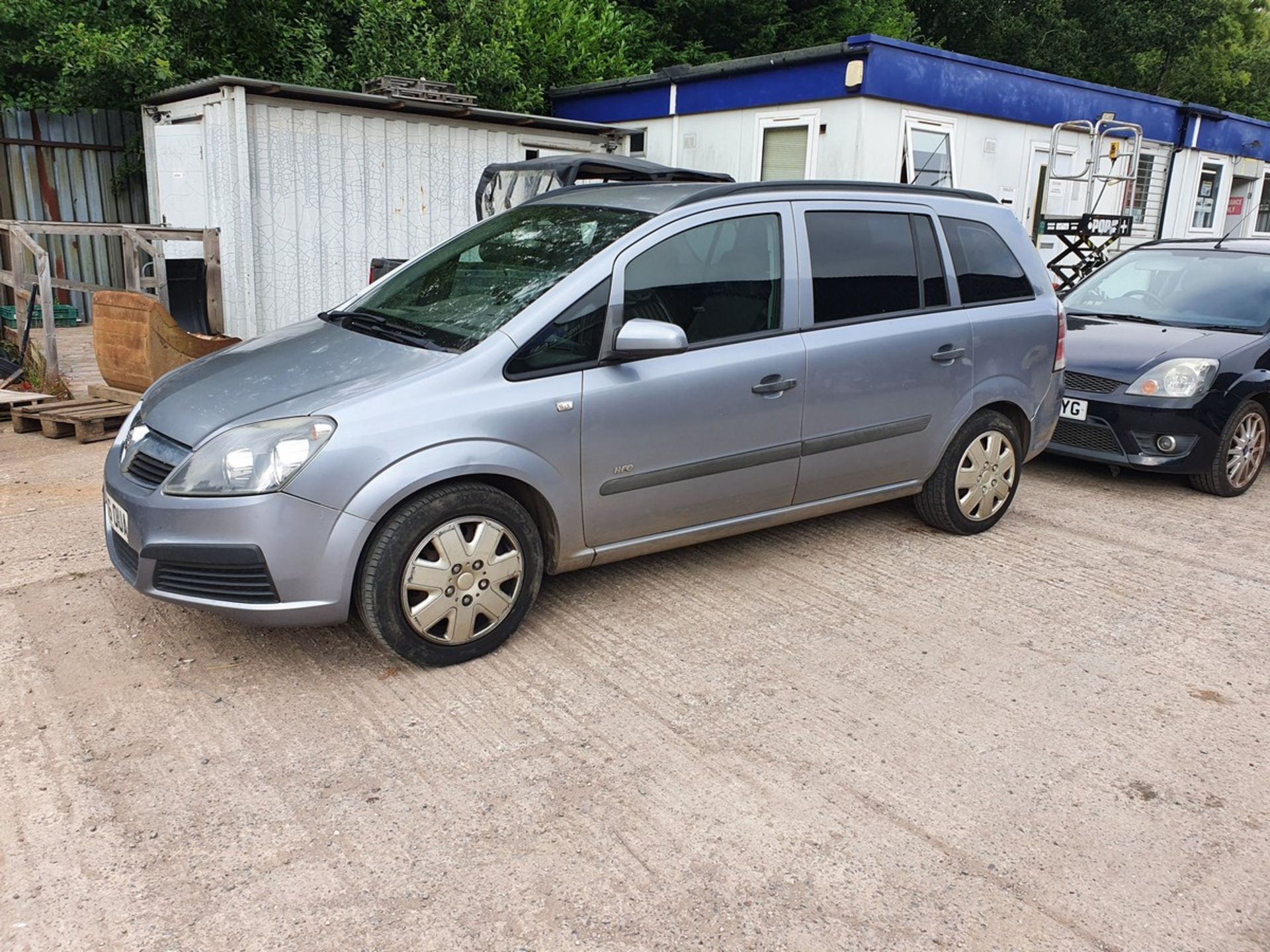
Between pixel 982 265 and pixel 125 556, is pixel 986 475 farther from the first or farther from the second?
pixel 125 556

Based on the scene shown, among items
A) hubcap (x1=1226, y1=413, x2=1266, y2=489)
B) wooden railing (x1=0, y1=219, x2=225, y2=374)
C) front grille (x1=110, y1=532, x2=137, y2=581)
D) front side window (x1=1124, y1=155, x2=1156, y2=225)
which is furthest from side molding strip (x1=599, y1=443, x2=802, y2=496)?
front side window (x1=1124, y1=155, x2=1156, y2=225)

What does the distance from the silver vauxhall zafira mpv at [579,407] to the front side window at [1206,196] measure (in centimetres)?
1371

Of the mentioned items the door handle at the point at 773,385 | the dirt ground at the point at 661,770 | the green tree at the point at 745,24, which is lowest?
the dirt ground at the point at 661,770

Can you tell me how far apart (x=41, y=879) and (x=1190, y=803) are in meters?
3.28

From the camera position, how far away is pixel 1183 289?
286 inches

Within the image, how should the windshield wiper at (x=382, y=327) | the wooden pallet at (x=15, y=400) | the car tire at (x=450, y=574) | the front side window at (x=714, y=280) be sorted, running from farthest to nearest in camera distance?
1. the wooden pallet at (x=15, y=400)
2. the front side window at (x=714, y=280)
3. the windshield wiper at (x=382, y=327)
4. the car tire at (x=450, y=574)

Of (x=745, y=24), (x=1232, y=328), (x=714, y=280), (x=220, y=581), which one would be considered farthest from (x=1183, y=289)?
(x=745, y=24)

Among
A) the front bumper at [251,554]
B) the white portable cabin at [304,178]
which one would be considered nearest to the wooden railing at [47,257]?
the white portable cabin at [304,178]

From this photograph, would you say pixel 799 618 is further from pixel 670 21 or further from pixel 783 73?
pixel 670 21

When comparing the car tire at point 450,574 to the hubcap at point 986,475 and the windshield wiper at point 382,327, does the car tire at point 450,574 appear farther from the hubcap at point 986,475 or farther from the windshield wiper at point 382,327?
the hubcap at point 986,475

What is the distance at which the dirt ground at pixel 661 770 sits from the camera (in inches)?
99.6

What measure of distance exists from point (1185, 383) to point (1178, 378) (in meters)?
0.05

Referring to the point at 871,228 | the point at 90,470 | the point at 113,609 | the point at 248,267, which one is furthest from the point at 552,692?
the point at 248,267

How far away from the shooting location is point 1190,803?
10.1 ft
